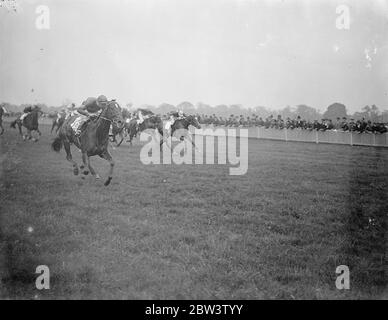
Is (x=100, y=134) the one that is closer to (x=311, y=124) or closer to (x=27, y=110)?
(x=27, y=110)

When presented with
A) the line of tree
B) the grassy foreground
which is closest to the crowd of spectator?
the line of tree

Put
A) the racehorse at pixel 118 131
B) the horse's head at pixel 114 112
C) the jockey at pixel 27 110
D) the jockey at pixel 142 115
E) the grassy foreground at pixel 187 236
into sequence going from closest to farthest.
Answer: the grassy foreground at pixel 187 236 → the horse's head at pixel 114 112 → the racehorse at pixel 118 131 → the jockey at pixel 142 115 → the jockey at pixel 27 110

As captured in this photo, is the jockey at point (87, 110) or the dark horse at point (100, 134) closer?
the dark horse at point (100, 134)

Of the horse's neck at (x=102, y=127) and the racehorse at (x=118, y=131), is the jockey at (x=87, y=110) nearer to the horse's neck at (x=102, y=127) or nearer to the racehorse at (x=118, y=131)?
the horse's neck at (x=102, y=127)

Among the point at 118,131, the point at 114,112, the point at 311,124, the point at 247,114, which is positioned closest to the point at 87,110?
the point at 114,112

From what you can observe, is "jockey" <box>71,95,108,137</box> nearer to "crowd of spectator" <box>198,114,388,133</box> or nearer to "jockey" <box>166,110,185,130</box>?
"jockey" <box>166,110,185,130</box>

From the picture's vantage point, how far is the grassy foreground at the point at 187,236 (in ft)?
16.2

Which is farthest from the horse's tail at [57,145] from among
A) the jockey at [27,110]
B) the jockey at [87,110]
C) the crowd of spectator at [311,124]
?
the crowd of spectator at [311,124]

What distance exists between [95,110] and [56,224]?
4.05 meters

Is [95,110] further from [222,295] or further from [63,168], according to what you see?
[222,295]

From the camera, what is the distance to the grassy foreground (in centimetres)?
494

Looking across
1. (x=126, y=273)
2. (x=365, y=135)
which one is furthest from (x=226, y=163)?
(x=365, y=135)

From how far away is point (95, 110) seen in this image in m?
9.83

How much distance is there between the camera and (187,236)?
251 inches
